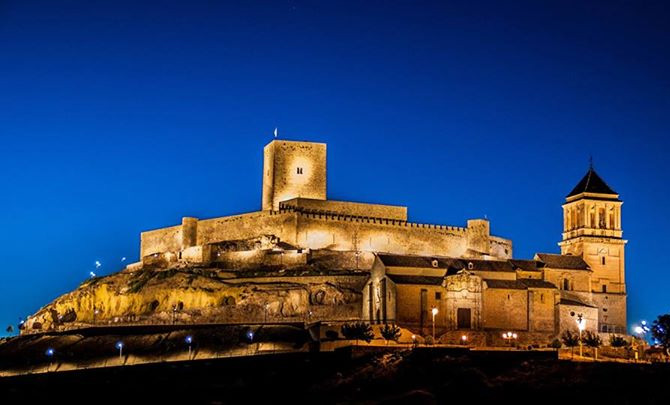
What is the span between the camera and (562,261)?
278ft

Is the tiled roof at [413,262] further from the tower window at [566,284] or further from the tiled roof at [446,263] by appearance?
the tower window at [566,284]

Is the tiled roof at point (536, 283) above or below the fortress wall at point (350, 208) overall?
below

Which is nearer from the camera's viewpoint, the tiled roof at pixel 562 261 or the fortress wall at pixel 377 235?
the tiled roof at pixel 562 261

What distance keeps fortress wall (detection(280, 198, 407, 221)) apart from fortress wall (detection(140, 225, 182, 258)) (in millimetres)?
12811

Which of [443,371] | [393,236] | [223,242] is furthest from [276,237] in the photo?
[443,371]

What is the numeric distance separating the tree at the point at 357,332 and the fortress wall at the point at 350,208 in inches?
1165

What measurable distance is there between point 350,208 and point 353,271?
1480 cm

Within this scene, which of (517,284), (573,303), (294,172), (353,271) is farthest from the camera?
(294,172)

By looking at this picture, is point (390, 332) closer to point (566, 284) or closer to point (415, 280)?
point (415, 280)

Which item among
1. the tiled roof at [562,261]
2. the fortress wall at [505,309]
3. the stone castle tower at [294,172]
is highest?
the stone castle tower at [294,172]

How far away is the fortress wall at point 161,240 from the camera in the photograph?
9950cm

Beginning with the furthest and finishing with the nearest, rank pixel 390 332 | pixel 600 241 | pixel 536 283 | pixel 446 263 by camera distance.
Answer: pixel 600 241
pixel 446 263
pixel 536 283
pixel 390 332

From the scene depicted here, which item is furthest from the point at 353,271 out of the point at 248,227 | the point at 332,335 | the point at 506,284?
the point at 332,335

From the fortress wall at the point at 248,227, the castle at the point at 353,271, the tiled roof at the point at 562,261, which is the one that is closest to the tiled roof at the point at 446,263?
the castle at the point at 353,271
